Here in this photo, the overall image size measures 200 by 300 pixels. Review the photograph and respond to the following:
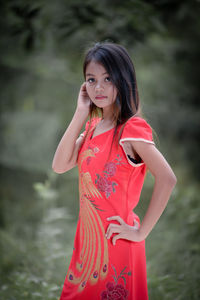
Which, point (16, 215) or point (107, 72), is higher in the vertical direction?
point (16, 215)

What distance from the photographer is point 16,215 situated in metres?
4.27

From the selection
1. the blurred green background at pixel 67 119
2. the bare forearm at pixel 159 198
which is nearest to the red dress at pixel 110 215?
the bare forearm at pixel 159 198

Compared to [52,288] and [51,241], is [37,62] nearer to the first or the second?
[51,241]

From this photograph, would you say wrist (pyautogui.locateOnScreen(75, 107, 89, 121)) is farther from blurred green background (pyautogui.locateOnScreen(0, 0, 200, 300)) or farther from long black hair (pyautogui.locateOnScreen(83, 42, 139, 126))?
blurred green background (pyautogui.locateOnScreen(0, 0, 200, 300))

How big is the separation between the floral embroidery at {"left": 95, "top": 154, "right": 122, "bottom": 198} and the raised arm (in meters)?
0.25

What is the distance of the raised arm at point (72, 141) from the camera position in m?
1.49

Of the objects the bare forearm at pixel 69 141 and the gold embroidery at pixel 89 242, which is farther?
the bare forearm at pixel 69 141

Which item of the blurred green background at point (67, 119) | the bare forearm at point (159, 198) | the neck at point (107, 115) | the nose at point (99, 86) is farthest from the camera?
the blurred green background at point (67, 119)

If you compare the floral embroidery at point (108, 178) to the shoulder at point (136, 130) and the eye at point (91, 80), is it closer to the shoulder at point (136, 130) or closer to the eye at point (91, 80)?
the shoulder at point (136, 130)

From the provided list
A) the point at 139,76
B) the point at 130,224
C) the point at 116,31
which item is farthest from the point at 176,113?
the point at 130,224

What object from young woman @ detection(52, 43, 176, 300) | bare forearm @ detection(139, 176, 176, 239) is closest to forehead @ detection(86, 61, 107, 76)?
young woman @ detection(52, 43, 176, 300)

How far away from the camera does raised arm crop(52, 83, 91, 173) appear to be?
149cm

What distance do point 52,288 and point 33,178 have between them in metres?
2.53

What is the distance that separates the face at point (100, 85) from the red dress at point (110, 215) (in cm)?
15
